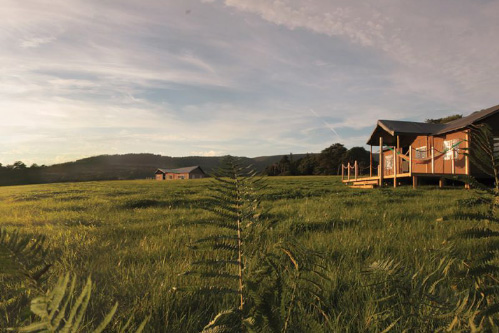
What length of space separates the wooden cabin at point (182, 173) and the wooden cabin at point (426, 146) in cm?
6600

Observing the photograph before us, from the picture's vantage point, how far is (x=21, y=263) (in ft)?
1.96

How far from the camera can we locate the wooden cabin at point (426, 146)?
61.2 ft

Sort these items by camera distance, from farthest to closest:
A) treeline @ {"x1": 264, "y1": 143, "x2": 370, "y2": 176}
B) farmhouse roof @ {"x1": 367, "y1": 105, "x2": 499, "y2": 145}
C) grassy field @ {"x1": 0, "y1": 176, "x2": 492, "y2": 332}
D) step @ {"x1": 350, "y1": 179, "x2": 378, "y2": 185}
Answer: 1. treeline @ {"x1": 264, "y1": 143, "x2": 370, "y2": 176}
2. farmhouse roof @ {"x1": 367, "y1": 105, "x2": 499, "y2": 145}
3. step @ {"x1": 350, "y1": 179, "x2": 378, "y2": 185}
4. grassy field @ {"x1": 0, "y1": 176, "x2": 492, "y2": 332}

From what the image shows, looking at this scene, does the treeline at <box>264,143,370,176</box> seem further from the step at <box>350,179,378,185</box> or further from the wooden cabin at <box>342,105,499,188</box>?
the step at <box>350,179,378,185</box>

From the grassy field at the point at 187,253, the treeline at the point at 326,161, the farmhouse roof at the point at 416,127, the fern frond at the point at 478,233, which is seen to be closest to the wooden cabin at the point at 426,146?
the farmhouse roof at the point at 416,127

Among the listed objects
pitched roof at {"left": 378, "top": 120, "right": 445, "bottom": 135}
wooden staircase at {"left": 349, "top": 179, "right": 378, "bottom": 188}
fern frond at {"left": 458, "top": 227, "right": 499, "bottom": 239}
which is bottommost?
wooden staircase at {"left": 349, "top": 179, "right": 378, "bottom": 188}

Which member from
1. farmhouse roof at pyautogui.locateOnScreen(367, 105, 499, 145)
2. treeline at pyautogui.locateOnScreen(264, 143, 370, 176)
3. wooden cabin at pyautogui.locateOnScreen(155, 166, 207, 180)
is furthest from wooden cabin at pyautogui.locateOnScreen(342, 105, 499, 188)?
wooden cabin at pyautogui.locateOnScreen(155, 166, 207, 180)

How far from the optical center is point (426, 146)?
923 inches

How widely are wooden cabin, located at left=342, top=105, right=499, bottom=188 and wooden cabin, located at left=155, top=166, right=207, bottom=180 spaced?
65996 mm

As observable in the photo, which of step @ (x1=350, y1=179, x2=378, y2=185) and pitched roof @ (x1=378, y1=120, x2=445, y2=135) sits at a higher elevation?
pitched roof @ (x1=378, y1=120, x2=445, y2=135)

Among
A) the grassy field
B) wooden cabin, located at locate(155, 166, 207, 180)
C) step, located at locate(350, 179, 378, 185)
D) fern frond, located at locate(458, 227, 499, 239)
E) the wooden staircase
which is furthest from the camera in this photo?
wooden cabin, located at locate(155, 166, 207, 180)

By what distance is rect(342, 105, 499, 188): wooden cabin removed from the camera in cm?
1866

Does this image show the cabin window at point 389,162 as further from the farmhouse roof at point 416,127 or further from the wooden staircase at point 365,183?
the wooden staircase at point 365,183

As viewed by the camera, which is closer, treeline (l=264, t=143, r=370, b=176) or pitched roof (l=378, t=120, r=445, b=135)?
pitched roof (l=378, t=120, r=445, b=135)
